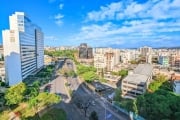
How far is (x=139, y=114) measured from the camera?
16.8 metres

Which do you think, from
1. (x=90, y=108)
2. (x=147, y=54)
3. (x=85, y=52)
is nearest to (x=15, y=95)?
(x=90, y=108)

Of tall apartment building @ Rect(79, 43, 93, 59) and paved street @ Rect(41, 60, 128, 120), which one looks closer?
paved street @ Rect(41, 60, 128, 120)

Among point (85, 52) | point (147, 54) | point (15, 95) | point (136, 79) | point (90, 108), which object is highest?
A: point (85, 52)

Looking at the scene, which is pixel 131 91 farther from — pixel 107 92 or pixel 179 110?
pixel 179 110

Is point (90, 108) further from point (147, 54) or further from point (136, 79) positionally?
point (147, 54)

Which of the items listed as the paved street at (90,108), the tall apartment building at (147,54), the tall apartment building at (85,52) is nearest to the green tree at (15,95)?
the paved street at (90,108)

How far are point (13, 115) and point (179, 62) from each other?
47.4 m

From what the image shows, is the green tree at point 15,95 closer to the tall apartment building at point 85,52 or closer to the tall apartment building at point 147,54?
the tall apartment building at point 147,54

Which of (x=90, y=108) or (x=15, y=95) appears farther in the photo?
(x=90, y=108)

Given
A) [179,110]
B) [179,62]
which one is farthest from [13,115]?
[179,62]

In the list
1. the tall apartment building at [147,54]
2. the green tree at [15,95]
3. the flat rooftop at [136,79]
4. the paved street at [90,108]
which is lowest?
the paved street at [90,108]

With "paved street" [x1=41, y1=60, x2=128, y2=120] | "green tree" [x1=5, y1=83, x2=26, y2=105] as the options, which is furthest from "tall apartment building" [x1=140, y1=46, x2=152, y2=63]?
"green tree" [x1=5, y1=83, x2=26, y2=105]

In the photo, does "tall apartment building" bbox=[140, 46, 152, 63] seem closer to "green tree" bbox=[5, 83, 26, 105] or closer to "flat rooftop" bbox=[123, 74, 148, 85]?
"flat rooftop" bbox=[123, 74, 148, 85]

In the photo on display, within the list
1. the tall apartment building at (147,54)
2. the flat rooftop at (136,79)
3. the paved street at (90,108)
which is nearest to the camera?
the paved street at (90,108)
